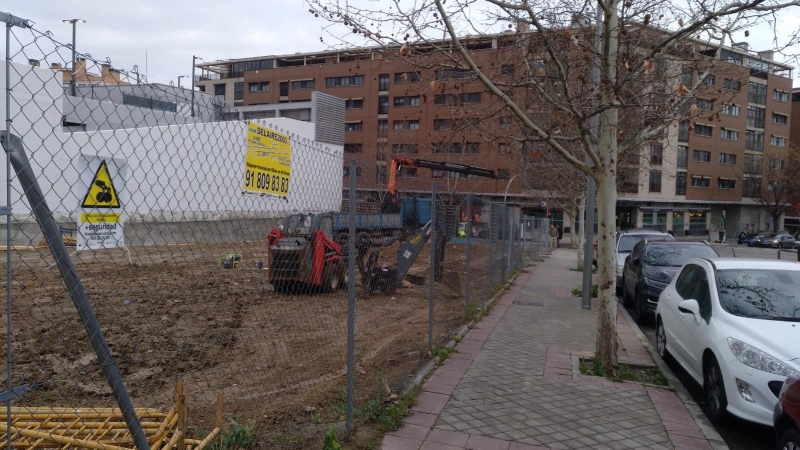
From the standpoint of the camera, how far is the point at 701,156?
59.8 m

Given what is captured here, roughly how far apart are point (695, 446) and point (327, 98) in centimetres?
3756

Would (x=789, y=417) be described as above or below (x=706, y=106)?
below

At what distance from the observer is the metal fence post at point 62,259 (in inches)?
98.3

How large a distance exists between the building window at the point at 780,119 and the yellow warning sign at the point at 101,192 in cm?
7248

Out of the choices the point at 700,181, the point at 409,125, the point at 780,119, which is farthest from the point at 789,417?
the point at 780,119

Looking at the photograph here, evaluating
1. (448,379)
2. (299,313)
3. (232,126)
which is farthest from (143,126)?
(299,313)

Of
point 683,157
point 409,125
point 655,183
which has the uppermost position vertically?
point 409,125

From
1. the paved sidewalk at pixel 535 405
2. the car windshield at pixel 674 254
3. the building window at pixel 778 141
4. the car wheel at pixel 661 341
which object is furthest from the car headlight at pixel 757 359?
the building window at pixel 778 141

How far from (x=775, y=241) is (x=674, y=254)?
155ft

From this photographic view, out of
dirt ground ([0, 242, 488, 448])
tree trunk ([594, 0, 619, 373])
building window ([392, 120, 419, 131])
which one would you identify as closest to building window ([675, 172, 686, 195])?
building window ([392, 120, 419, 131])

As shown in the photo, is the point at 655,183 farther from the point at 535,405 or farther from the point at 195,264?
the point at 535,405

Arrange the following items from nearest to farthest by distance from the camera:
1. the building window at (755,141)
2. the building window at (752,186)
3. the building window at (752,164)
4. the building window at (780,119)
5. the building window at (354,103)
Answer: the building window at (354,103) < the building window at (752,164) < the building window at (752,186) < the building window at (755,141) < the building window at (780,119)

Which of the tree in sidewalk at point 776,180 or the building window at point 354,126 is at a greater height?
the building window at point 354,126

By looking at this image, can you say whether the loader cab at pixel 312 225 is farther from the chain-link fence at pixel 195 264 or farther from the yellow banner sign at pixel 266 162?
the yellow banner sign at pixel 266 162
